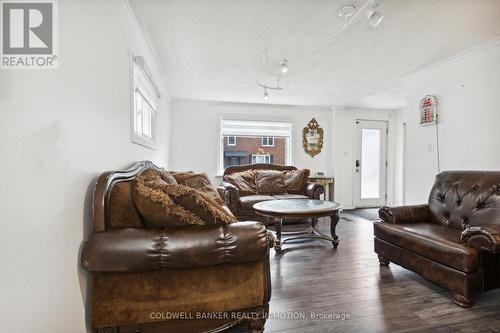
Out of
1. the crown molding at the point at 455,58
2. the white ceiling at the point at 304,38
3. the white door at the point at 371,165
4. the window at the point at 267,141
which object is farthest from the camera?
the white door at the point at 371,165

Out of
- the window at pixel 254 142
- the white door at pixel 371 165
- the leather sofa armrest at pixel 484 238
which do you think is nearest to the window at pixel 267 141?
the window at pixel 254 142

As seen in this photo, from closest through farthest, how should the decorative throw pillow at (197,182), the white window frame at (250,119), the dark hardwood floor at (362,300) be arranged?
the dark hardwood floor at (362,300), the decorative throw pillow at (197,182), the white window frame at (250,119)

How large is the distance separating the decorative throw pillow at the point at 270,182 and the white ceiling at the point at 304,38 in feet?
5.37

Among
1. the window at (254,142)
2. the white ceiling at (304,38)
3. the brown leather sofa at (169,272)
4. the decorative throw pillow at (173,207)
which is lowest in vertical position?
the brown leather sofa at (169,272)

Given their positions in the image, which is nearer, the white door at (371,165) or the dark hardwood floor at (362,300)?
the dark hardwood floor at (362,300)

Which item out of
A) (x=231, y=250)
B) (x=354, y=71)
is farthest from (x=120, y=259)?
(x=354, y=71)

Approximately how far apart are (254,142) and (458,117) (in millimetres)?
3414

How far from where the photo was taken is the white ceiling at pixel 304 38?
1934 mm

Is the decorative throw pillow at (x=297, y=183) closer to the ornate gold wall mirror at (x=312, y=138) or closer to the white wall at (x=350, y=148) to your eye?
the ornate gold wall mirror at (x=312, y=138)

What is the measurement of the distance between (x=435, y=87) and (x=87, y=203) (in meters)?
4.00

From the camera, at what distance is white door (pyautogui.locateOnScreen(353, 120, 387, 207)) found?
556 cm

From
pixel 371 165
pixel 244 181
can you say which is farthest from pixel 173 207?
pixel 371 165

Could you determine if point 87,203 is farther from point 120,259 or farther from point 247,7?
point 247,7

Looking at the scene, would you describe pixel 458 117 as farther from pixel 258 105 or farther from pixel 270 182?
pixel 258 105
